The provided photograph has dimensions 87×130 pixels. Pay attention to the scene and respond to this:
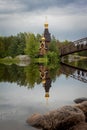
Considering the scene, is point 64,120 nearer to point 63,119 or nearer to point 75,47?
point 63,119

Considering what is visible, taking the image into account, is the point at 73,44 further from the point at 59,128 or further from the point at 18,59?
Answer: the point at 59,128

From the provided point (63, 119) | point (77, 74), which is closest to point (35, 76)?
point (77, 74)

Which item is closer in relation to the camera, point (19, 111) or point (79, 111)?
point (79, 111)

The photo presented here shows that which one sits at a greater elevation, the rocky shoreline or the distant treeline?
the rocky shoreline

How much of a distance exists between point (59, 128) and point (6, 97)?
21.3 feet

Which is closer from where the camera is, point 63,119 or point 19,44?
point 63,119

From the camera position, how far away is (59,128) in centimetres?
994

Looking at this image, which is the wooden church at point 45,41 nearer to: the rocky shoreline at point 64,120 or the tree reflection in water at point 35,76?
the tree reflection in water at point 35,76

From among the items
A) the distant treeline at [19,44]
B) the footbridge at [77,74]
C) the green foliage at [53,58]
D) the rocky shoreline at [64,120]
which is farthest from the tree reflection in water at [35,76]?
the distant treeline at [19,44]

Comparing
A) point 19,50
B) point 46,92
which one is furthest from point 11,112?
point 19,50

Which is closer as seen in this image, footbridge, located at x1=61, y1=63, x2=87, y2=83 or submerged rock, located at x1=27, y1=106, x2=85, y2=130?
submerged rock, located at x1=27, y1=106, x2=85, y2=130

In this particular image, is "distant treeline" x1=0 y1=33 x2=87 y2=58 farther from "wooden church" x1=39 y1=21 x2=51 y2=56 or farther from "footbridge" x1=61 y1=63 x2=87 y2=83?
"footbridge" x1=61 y1=63 x2=87 y2=83

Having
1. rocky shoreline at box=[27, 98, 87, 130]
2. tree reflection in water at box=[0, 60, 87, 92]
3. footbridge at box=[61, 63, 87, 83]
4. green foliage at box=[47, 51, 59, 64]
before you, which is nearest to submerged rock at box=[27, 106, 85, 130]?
rocky shoreline at box=[27, 98, 87, 130]

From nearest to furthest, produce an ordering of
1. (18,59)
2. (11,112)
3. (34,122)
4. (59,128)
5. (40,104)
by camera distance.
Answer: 1. (59,128)
2. (34,122)
3. (11,112)
4. (40,104)
5. (18,59)
